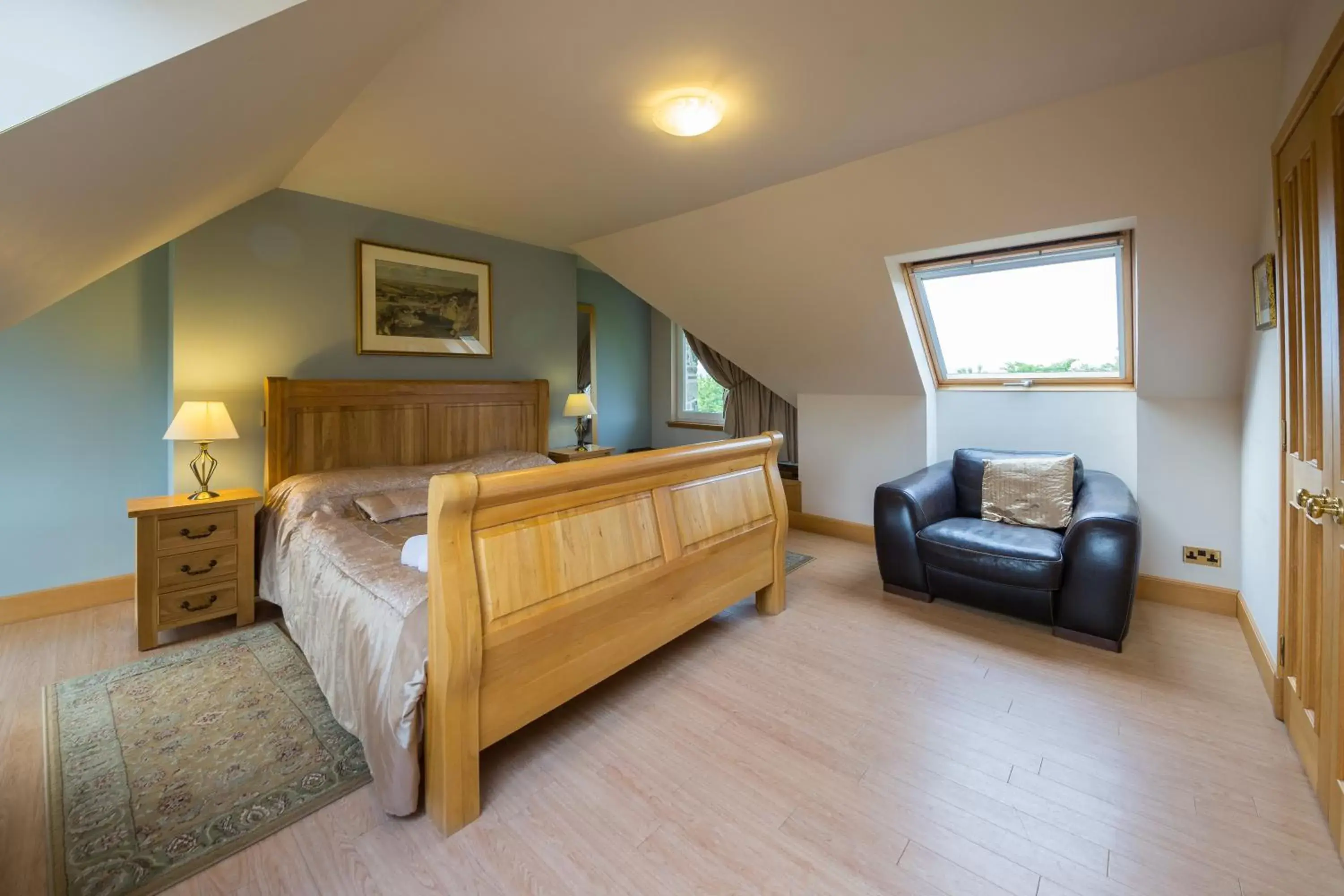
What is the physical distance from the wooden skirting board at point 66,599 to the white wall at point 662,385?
420 cm

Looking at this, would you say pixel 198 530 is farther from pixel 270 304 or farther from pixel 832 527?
pixel 832 527

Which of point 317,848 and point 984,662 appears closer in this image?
point 317,848

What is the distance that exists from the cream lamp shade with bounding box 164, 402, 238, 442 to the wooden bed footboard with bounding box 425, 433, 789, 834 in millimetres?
1960

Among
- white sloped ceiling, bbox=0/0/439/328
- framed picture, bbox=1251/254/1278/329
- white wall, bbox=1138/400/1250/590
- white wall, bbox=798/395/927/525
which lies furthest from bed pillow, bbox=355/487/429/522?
white wall, bbox=1138/400/1250/590

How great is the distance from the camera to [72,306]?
9.27 ft

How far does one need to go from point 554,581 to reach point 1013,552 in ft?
7.20

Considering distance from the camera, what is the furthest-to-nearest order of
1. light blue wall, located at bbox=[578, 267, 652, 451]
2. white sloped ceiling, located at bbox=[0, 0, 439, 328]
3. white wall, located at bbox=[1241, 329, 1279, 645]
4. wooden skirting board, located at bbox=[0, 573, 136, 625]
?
light blue wall, located at bbox=[578, 267, 652, 451]
wooden skirting board, located at bbox=[0, 573, 136, 625]
white wall, located at bbox=[1241, 329, 1279, 645]
white sloped ceiling, located at bbox=[0, 0, 439, 328]

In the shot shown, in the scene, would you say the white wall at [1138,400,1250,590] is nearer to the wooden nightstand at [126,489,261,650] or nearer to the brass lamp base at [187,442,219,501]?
the wooden nightstand at [126,489,261,650]

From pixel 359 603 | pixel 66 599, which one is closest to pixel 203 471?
pixel 66 599

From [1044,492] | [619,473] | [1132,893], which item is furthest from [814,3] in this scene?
[1044,492]

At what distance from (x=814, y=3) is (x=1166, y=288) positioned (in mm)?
2198

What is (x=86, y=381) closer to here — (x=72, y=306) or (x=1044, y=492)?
(x=72, y=306)

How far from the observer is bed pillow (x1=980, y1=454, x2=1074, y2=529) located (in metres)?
3.04

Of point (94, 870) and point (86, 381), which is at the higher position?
point (86, 381)
